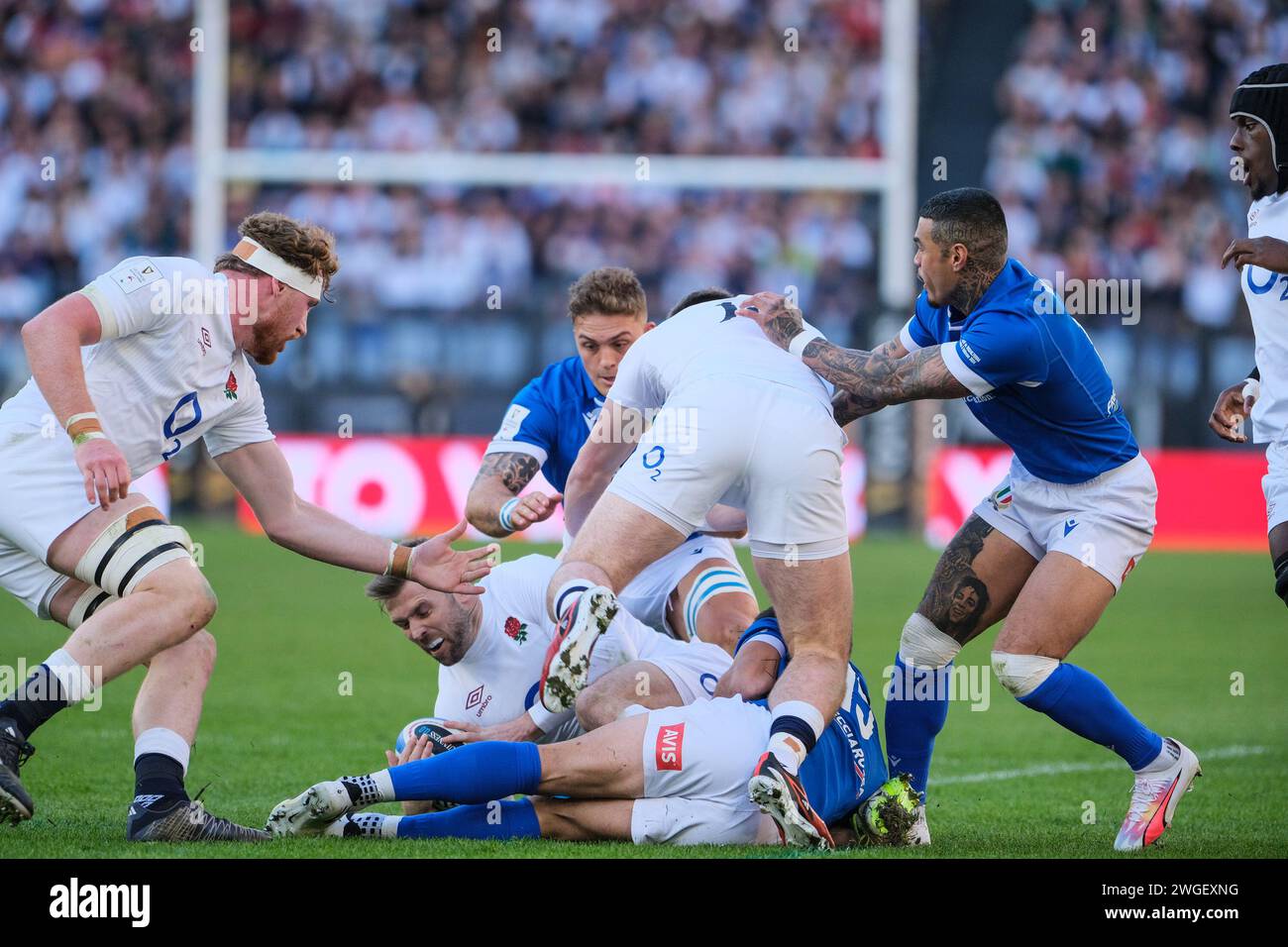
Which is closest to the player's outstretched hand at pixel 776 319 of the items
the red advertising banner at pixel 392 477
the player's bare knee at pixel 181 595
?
the player's bare knee at pixel 181 595

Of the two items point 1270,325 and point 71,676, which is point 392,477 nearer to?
point 71,676

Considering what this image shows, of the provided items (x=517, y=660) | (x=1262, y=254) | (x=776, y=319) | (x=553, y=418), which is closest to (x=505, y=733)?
(x=517, y=660)

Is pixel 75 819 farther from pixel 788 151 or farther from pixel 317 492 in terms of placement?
pixel 788 151

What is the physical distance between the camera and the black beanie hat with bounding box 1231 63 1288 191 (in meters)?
5.79

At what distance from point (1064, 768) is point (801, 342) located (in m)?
2.84

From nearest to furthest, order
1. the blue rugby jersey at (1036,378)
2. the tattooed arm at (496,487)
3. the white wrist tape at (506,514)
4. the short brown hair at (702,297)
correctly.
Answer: the blue rugby jersey at (1036,378) < the white wrist tape at (506,514) < the short brown hair at (702,297) < the tattooed arm at (496,487)

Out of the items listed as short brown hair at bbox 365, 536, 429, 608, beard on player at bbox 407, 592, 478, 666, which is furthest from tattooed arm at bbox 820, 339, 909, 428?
short brown hair at bbox 365, 536, 429, 608

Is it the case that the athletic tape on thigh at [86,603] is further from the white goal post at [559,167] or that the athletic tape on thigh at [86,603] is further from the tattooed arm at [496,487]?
the white goal post at [559,167]

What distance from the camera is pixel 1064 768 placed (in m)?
7.68

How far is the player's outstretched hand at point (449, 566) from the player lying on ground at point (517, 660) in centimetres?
10

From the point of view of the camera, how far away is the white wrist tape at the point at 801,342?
19.6 feet

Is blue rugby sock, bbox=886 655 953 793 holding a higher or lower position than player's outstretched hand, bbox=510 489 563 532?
lower

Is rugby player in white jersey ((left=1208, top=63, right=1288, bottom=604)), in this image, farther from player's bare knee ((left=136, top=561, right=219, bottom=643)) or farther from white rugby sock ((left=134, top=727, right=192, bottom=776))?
white rugby sock ((left=134, top=727, right=192, bottom=776))

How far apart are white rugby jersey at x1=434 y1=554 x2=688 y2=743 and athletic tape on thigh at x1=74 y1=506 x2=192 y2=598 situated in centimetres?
124
